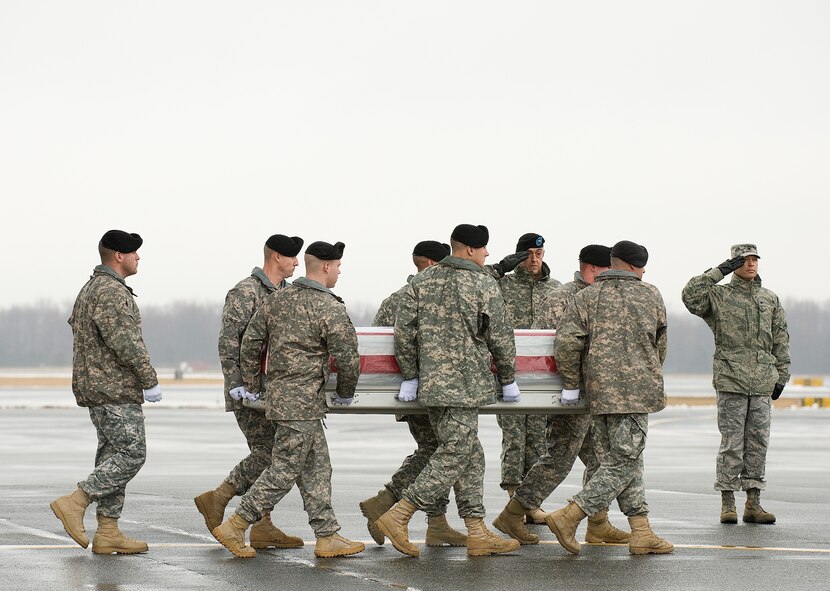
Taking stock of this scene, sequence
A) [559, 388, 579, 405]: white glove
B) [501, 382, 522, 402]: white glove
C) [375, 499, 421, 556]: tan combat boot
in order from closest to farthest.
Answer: [375, 499, 421, 556]: tan combat boot
[501, 382, 522, 402]: white glove
[559, 388, 579, 405]: white glove

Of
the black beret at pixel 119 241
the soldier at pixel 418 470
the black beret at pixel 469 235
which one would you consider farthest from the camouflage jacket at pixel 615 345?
the black beret at pixel 119 241

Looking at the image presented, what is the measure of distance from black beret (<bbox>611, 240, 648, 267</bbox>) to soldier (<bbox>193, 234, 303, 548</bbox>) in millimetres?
2354

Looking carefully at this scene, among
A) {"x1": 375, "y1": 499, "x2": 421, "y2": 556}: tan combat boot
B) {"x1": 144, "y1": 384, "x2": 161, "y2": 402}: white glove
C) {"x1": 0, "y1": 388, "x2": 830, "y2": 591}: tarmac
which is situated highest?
{"x1": 144, "y1": 384, "x2": 161, "y2": 402}: white glove

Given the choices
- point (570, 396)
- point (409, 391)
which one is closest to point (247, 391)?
point (409, 391)

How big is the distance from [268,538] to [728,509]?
406 centimetres

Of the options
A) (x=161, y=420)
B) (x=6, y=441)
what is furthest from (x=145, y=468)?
(x=161, y=420)

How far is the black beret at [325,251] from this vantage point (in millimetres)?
9867

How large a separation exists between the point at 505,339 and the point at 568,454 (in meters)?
1.41

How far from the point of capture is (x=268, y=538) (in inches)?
406

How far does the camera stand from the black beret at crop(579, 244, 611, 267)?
11430 millimetres

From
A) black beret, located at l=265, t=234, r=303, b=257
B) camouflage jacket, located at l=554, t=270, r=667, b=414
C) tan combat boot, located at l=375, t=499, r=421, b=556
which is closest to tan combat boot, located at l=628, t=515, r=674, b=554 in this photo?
camouflage jacket, located at l=554, t=270, r=667, b=414

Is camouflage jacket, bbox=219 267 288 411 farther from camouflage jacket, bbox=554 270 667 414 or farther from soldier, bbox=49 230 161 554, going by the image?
camouflage jacket, bbox=554 270 667 414

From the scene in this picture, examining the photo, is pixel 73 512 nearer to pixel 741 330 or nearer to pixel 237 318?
pixel 237 318

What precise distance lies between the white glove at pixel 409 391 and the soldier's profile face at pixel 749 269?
381 centimetres
